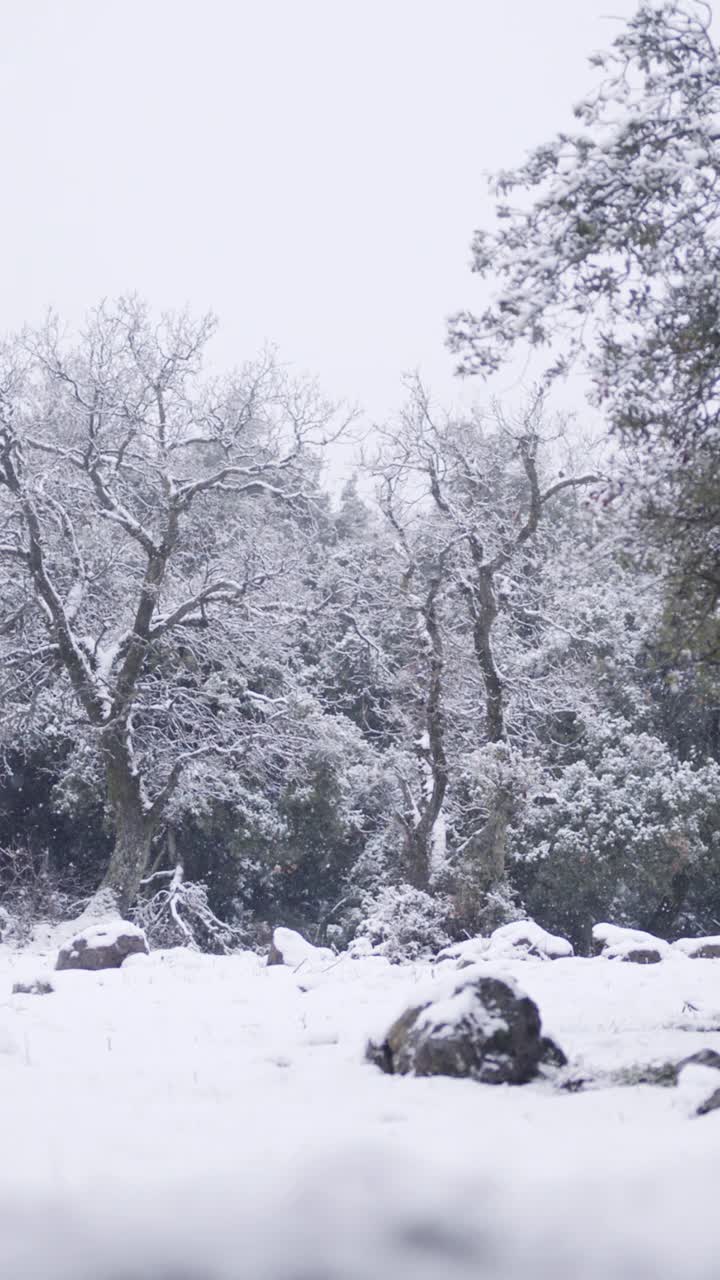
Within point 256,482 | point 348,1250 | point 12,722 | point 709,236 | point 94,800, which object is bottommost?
point 348,1250

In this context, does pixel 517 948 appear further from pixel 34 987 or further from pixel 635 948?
pixel 34 987

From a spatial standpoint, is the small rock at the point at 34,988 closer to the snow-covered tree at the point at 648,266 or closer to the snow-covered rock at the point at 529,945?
the snow-covered rock at the point at 529,945

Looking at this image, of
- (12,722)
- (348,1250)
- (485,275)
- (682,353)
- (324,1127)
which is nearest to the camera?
(348,1250)

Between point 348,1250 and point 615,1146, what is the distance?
92 cm

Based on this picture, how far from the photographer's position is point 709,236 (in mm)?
5367

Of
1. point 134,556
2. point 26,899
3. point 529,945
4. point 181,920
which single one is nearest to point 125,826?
point 181,920

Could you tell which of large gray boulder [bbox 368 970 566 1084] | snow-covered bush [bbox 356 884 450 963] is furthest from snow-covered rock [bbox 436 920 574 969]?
large gray boulder [bbox 368 970 566 1084]

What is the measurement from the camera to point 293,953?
9.48m

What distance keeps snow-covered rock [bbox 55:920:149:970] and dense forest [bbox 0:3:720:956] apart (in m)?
4.88

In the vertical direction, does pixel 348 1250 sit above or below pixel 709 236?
below

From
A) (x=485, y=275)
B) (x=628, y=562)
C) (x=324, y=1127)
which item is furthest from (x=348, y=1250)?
(x=485, y=275)

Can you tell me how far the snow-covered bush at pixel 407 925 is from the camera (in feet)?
39.7

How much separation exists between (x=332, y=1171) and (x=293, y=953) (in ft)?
22.3

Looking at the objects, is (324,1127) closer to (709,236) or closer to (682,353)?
(682,353)
